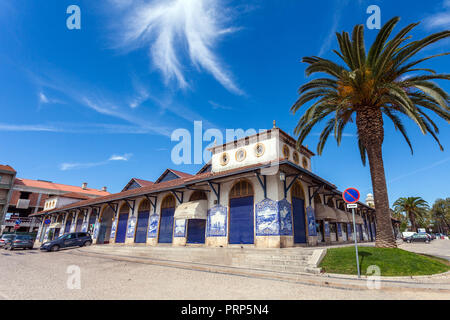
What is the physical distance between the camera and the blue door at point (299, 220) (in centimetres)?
1470

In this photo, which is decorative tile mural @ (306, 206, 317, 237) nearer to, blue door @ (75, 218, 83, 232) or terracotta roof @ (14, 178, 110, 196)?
blue door @ (75, 218, 83, 232)

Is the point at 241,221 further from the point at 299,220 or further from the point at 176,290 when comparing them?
the point at 176,290

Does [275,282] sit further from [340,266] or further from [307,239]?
[307,239]

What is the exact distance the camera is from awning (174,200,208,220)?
1606cm

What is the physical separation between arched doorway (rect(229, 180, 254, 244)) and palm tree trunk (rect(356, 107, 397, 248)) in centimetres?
653

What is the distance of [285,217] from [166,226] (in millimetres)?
10013

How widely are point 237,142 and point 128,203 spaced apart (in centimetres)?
1222

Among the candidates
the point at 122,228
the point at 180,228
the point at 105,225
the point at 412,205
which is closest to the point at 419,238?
the point at 412,205

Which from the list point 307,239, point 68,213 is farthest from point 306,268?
point 68,213

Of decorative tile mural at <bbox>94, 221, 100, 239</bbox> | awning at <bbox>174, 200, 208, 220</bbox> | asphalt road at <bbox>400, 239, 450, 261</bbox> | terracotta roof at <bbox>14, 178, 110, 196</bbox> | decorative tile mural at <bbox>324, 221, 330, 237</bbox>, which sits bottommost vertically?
asphalt road at <bbox>400, 239, 450, 261</bbox>

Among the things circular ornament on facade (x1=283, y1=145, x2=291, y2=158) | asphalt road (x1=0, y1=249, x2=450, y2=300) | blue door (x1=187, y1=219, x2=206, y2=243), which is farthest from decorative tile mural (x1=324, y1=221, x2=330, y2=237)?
asphalt road (x1=0, y1=249, x2=450, y2=300)

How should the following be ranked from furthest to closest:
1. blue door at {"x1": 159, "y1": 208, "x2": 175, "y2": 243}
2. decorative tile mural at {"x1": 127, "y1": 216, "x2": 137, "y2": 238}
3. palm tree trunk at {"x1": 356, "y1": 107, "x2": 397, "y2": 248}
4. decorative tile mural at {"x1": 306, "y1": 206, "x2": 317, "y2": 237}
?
decorative tile mural at {"x1": 127, "y1": 216, "x2": 137, "y2": 238} → blue door at {"x1": 159, "y1": 208, "x2": 175, "y2": 243} → decorative tile mural at {"x1": 306, "y1": 206, "x2": 317, "y2": 237} → palm tree trunk at {"x1": 356, "y1": 107, "x2": 397, "y2": 248}

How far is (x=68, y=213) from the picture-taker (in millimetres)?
33250

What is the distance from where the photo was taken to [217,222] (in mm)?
15953
